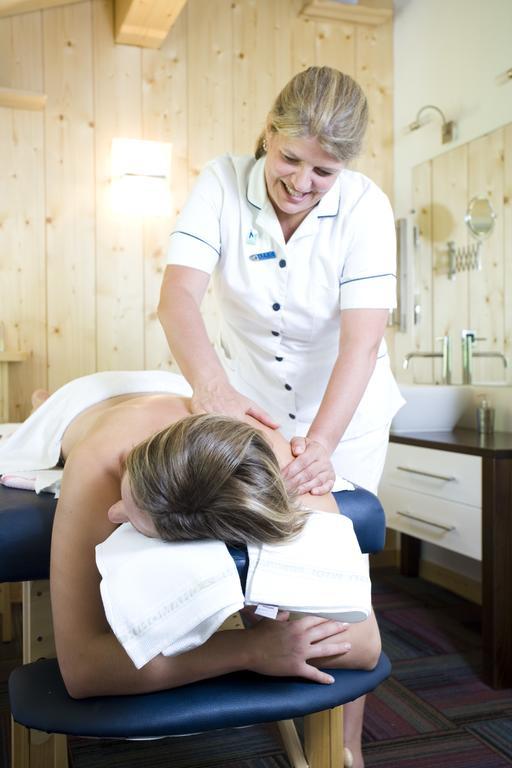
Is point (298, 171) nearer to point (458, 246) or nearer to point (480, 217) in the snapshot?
point (480, 217)

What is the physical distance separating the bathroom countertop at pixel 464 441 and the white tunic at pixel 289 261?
28.1 inches

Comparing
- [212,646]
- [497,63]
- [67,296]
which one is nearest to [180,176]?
[67,296]

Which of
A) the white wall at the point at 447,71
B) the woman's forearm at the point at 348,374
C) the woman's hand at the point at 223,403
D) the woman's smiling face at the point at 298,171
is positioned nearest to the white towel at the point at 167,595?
the woman's hand at the point at 223,403

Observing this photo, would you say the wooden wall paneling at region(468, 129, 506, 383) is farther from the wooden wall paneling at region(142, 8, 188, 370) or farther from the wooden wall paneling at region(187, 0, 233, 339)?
the wooden wall paneling at region(142, 8, 188, 370)

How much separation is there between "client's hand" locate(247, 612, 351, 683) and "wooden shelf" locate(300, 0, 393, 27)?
3.32 m

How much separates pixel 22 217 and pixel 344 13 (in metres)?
1.84

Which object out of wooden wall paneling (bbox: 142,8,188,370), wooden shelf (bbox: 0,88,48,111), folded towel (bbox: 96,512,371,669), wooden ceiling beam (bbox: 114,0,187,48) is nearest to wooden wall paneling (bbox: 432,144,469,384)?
wooden wall paneling (bbox: 142,8,188,370)

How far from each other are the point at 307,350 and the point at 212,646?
91 cm

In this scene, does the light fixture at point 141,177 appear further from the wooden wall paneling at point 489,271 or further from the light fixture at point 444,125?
the wooden wall paneling at point 489,271

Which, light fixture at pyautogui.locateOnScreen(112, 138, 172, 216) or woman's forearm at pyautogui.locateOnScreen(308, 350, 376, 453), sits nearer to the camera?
woman's forearm at pyautogui.locateOnScreen(308, 350, 376, 453)

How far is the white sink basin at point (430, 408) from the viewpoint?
3.01 metres

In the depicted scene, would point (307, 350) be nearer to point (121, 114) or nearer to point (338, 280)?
point (338, 280)

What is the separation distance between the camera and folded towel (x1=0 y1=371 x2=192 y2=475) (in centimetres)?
173

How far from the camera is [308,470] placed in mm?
1246
